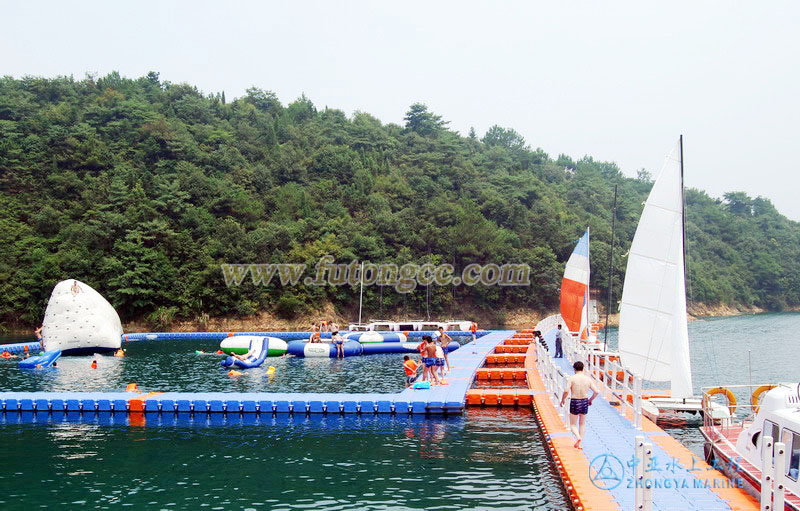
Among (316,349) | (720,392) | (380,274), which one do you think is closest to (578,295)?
(316,349)

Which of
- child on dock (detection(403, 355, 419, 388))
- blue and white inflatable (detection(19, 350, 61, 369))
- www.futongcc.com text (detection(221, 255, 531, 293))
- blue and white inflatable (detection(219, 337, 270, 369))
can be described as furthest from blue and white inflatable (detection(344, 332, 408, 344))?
www.futongcc.com text (detection(221, 255, 531, 293))

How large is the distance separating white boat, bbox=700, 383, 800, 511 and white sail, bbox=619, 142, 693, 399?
2.41 m

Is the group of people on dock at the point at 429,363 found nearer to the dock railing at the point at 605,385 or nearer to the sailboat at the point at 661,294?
the dock railing at the point at 605,385

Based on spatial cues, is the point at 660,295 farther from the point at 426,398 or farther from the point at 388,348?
the point at 388,348

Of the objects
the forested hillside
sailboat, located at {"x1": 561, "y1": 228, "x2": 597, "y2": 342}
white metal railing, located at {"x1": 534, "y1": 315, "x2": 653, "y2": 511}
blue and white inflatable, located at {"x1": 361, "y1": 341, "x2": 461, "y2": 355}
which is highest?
the forested hillside

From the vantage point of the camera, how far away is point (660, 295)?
18656 mm

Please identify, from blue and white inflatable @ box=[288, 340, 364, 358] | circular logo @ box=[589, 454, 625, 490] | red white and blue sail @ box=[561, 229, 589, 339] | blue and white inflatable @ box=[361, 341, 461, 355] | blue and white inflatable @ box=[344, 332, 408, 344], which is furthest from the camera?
blue and white inflatable @ box=[344, 332, 408, 344]

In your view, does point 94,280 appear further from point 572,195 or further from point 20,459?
point 572,195

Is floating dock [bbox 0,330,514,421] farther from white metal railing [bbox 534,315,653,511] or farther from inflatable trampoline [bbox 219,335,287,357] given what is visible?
inflatable trampoline [bbox 219,335,287,357]

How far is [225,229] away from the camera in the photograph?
77438 mm

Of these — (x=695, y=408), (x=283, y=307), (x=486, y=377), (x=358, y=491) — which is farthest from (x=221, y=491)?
(x=283, y=307)

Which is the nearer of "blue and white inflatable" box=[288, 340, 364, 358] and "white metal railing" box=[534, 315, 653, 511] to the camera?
"white metal railing" box=[534, 315, 653, 511]

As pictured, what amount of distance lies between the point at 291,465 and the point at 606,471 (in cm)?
771

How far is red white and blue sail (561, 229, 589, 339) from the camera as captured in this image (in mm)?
36250
